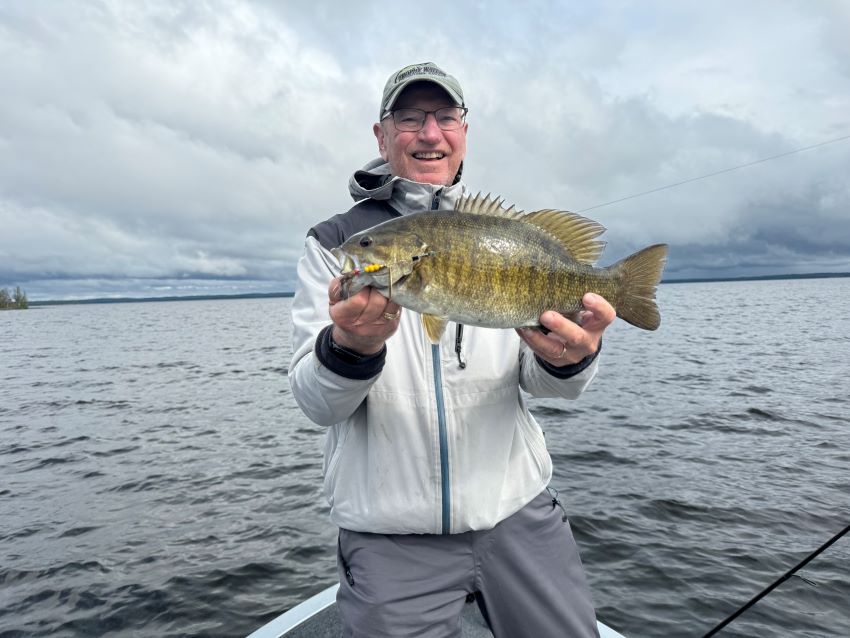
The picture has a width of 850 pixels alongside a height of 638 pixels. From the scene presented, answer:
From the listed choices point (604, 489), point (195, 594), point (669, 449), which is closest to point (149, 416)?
point (195, 594)

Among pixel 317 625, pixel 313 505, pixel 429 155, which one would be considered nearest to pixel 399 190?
pixel 429 155

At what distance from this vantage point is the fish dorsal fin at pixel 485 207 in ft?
9.27

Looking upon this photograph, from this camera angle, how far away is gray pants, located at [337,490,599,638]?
2.70 m

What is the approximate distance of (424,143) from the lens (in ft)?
11.3

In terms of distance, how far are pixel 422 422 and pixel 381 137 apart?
2.10 meters

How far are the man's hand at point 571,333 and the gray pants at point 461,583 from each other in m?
0.98

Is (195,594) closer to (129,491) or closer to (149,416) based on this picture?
(129,491)

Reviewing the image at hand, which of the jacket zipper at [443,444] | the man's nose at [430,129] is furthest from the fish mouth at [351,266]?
the man's nose at [430,129]

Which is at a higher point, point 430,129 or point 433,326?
point 430,129

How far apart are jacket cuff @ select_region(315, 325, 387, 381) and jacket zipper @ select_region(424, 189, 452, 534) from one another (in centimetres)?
43

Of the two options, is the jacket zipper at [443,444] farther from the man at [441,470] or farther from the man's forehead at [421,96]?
the man's forehead at [421,96]

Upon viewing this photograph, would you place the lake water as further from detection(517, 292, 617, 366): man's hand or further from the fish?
the fish

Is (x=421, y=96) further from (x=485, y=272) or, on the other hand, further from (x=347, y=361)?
(x=347, y=361)

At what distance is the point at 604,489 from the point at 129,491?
8.76 metres
